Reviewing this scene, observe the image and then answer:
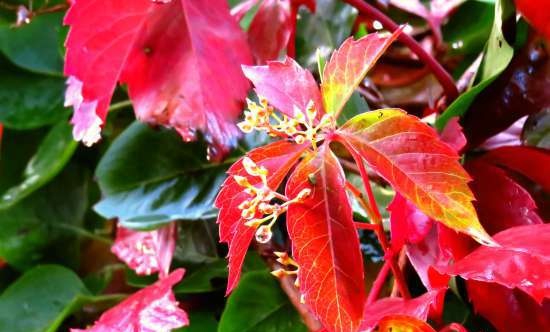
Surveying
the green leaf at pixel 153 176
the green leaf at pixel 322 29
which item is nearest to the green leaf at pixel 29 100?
the green leaf at pixel 153 176

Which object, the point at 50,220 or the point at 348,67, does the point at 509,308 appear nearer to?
the point at 348,67

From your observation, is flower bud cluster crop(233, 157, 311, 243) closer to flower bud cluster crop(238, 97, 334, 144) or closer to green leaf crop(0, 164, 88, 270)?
flower bud cluster crop(238, 97, 334, 144)

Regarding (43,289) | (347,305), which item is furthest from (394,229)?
(43,289)

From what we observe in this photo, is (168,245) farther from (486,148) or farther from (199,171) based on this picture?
(486,148)

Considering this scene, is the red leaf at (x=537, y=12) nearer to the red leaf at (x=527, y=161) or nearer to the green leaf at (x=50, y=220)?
the red leaf at (x=527, y=161)

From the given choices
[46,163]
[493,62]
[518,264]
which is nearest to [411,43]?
[493,62]

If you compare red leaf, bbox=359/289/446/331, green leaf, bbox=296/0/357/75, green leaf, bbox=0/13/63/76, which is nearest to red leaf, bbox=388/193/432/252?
red leaf, bbox=359/289/446/331
